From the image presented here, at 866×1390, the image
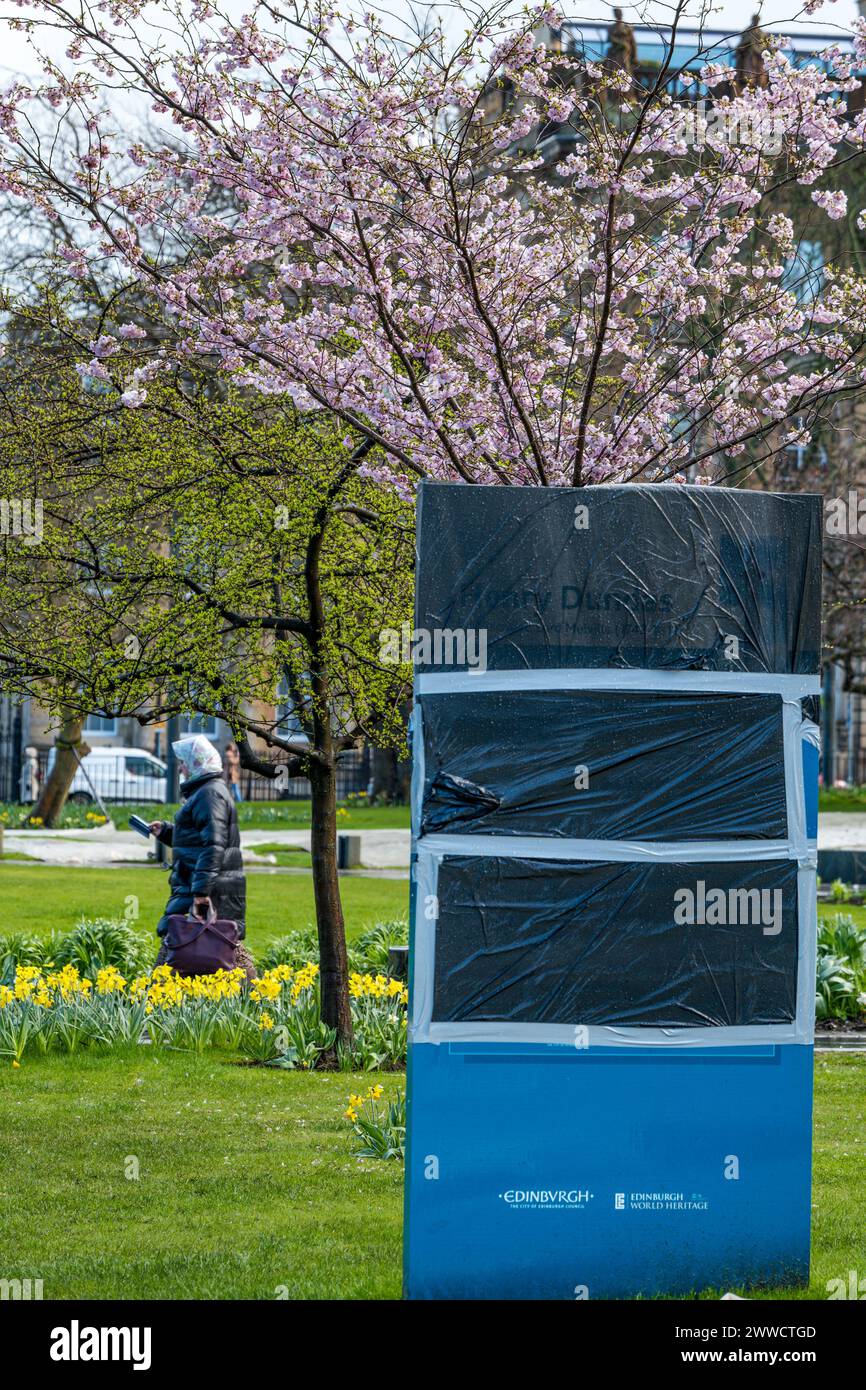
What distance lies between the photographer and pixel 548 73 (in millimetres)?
7828

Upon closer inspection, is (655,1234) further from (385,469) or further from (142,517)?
(142,517)

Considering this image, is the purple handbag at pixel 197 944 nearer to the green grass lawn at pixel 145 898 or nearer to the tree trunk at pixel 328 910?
the tree trunk at pixel 328 910

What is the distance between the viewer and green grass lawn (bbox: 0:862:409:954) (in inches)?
595

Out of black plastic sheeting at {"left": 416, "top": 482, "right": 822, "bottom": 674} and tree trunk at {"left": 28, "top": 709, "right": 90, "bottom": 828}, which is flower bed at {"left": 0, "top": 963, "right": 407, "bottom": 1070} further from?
tree trunk at {"left": 28, "top": 709, "right": 90, "bottom": 828}

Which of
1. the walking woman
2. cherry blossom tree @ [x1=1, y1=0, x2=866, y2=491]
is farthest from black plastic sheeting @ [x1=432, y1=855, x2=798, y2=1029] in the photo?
the walking woman

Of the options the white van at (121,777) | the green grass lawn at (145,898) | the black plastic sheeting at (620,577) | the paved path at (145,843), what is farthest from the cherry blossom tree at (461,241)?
the white van at (121,777)

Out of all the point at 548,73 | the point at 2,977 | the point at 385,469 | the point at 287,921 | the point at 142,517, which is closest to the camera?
the point at 548,73

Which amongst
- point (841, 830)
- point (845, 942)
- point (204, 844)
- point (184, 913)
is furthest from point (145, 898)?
point (841, 830)

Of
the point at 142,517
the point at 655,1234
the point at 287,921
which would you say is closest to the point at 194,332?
the point at 142,517

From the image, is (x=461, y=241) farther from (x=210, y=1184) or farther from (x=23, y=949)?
(x=23, y=949)

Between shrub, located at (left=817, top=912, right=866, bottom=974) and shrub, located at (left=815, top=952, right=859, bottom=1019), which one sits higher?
shrub, located at (left=817, top=912, right=866, bottom=974)

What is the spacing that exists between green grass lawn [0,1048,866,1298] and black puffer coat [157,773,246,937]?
134 cm
